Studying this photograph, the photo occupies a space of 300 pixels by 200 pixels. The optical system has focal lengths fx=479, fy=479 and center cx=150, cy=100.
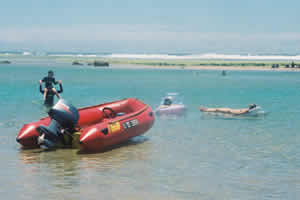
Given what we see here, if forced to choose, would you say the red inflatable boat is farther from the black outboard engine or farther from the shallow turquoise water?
the shallow turquoise water

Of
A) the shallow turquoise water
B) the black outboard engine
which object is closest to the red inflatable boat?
the black outboard engine

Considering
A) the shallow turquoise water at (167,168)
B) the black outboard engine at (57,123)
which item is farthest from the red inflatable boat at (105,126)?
the shallow turquoise water at (167,168)

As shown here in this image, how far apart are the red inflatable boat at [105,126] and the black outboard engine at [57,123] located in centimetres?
13

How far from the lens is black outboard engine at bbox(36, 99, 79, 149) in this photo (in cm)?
1218

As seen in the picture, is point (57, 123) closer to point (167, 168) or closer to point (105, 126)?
point (105, 126)

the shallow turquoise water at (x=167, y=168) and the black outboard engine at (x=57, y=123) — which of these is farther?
the black outboard engine at (x=57, y=123)

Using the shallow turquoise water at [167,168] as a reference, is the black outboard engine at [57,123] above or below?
above

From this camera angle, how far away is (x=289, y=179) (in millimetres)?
10281

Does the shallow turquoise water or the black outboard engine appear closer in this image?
the shallow turquoise water

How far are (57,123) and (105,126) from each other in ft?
4.07

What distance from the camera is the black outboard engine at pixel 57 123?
1218cm

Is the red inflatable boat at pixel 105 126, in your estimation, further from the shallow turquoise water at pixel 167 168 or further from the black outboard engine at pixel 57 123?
the shallow turquoise water at pixel 167 168

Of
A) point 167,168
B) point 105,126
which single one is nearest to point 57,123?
point 105,126

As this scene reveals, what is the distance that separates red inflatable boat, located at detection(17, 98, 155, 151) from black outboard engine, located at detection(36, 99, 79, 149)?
5.0 inches
